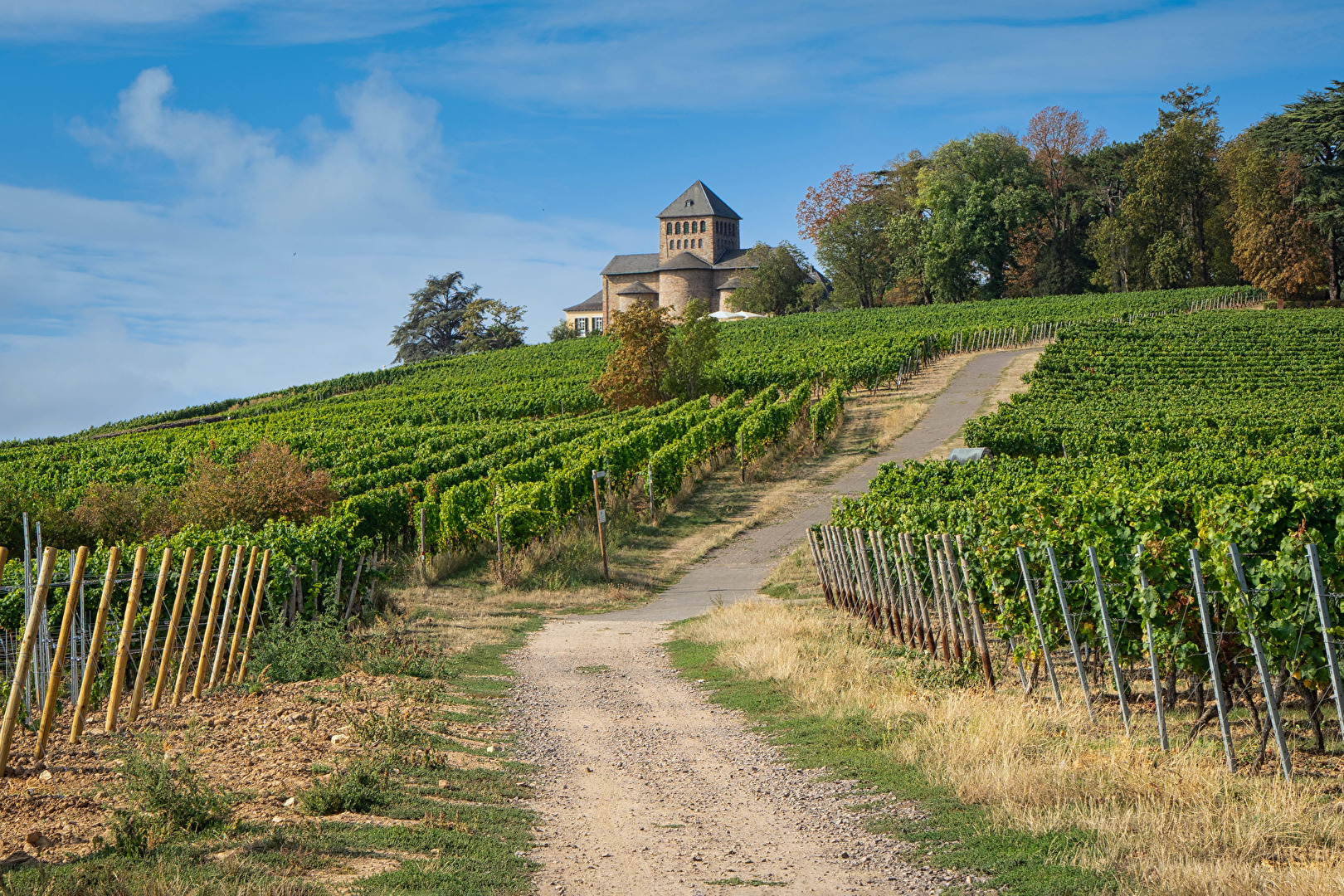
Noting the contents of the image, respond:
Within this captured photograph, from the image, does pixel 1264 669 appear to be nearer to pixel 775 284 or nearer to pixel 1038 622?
pixel 1038 622

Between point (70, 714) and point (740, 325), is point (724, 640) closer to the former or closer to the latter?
point (70, 714)

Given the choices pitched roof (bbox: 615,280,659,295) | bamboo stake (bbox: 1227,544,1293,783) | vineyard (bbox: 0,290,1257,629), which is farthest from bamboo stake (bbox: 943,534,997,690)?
pitched roof (bbox: 615,280,659,295)

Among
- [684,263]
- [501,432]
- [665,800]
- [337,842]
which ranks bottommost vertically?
[665,800]

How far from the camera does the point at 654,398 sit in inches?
2009

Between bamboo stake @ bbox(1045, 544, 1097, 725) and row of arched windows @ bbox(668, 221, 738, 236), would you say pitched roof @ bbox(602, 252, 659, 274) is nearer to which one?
row of arched windows @ bbox(668, 221, 738, 236)

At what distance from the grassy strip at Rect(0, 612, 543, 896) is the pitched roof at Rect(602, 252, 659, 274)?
352 feet

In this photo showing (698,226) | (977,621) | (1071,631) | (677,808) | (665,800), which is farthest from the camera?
(698,226)

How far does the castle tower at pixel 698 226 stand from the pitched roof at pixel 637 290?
168 inches

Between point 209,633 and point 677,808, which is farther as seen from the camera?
point 209,633

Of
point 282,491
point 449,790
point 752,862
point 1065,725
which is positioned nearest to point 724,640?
point 1065,725

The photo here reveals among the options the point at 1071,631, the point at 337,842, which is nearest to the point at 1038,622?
the point at 1071,631

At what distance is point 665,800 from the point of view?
8.23m

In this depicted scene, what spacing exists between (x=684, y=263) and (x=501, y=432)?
72.5 m

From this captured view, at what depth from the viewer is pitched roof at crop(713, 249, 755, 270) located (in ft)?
361
